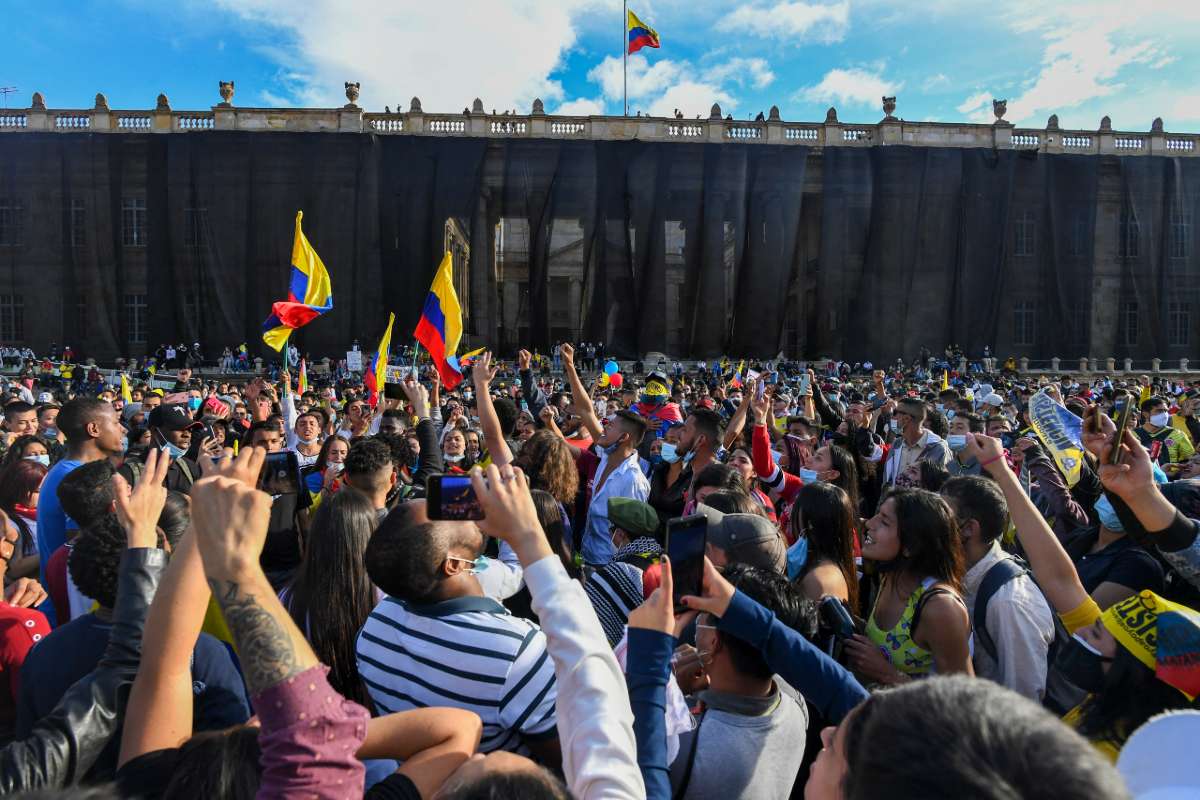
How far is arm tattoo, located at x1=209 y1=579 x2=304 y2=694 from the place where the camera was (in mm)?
1150

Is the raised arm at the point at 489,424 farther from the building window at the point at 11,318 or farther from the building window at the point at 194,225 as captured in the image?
the building window at the point at 11,318

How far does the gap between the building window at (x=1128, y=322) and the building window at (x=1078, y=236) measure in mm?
3072

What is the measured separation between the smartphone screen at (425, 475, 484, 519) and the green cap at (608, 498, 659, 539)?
1579mm

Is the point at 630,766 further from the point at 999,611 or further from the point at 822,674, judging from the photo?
the point at 999,611

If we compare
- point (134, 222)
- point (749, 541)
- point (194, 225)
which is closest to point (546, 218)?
point (194, 225)

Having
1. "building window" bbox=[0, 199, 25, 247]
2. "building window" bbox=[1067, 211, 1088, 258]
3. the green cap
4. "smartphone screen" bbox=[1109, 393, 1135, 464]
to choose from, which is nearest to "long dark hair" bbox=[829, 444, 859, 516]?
the green cap

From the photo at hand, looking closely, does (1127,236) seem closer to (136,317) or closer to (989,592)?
(989,592)

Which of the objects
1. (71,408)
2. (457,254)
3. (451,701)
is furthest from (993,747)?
(457,254)

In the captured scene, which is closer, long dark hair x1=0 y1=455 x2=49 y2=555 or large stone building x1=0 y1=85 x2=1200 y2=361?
long dark hair x1=0 y1=455 x2=49 y2=555

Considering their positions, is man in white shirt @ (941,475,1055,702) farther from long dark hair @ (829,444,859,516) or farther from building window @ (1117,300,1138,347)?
building window @ (1117,300,1138,347)

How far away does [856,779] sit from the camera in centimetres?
96

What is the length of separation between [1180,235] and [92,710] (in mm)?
35038

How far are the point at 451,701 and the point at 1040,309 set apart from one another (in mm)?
30058

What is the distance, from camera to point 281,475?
9.98ft
